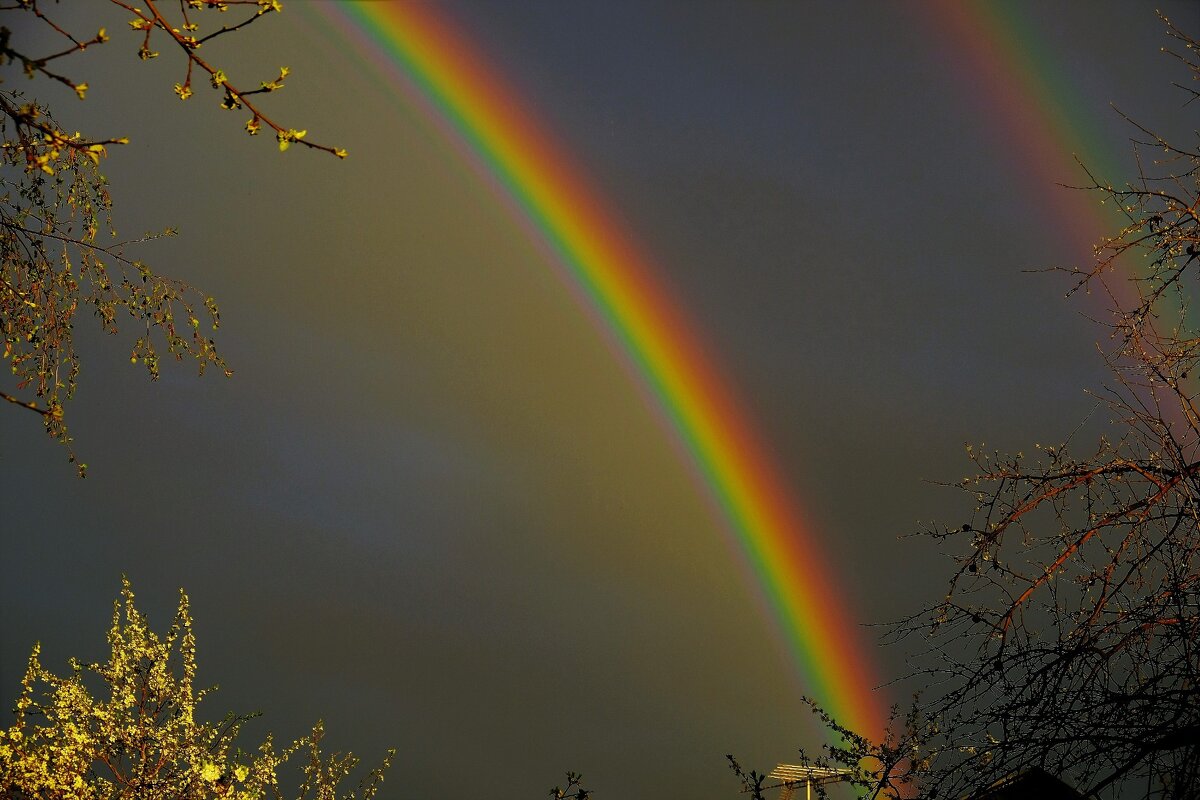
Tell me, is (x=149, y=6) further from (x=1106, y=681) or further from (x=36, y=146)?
(x=1106, y=681)

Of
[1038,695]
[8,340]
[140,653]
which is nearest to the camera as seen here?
[1038,695]

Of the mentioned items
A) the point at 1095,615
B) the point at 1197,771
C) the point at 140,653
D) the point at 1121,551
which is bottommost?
the point at 1197,771

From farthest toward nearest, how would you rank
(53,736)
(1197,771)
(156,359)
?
1. (53,736)
2. (156,359)
3. (1197,771)

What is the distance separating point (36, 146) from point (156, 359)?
100 cm

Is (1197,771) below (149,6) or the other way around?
below

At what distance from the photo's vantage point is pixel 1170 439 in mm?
3318

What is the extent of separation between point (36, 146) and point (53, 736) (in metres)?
12.4

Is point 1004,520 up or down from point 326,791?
down

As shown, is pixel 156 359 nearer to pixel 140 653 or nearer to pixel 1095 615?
pixel 1095 615

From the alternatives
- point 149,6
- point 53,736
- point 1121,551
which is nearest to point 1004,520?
point 1121,551

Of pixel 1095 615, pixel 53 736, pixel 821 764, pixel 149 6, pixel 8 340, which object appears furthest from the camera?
pixel 53 736

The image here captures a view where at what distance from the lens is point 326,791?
54.3ft

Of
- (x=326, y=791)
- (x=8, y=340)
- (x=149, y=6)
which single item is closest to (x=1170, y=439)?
(x=149, y=6)

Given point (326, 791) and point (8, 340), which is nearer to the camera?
point (8, 340)
